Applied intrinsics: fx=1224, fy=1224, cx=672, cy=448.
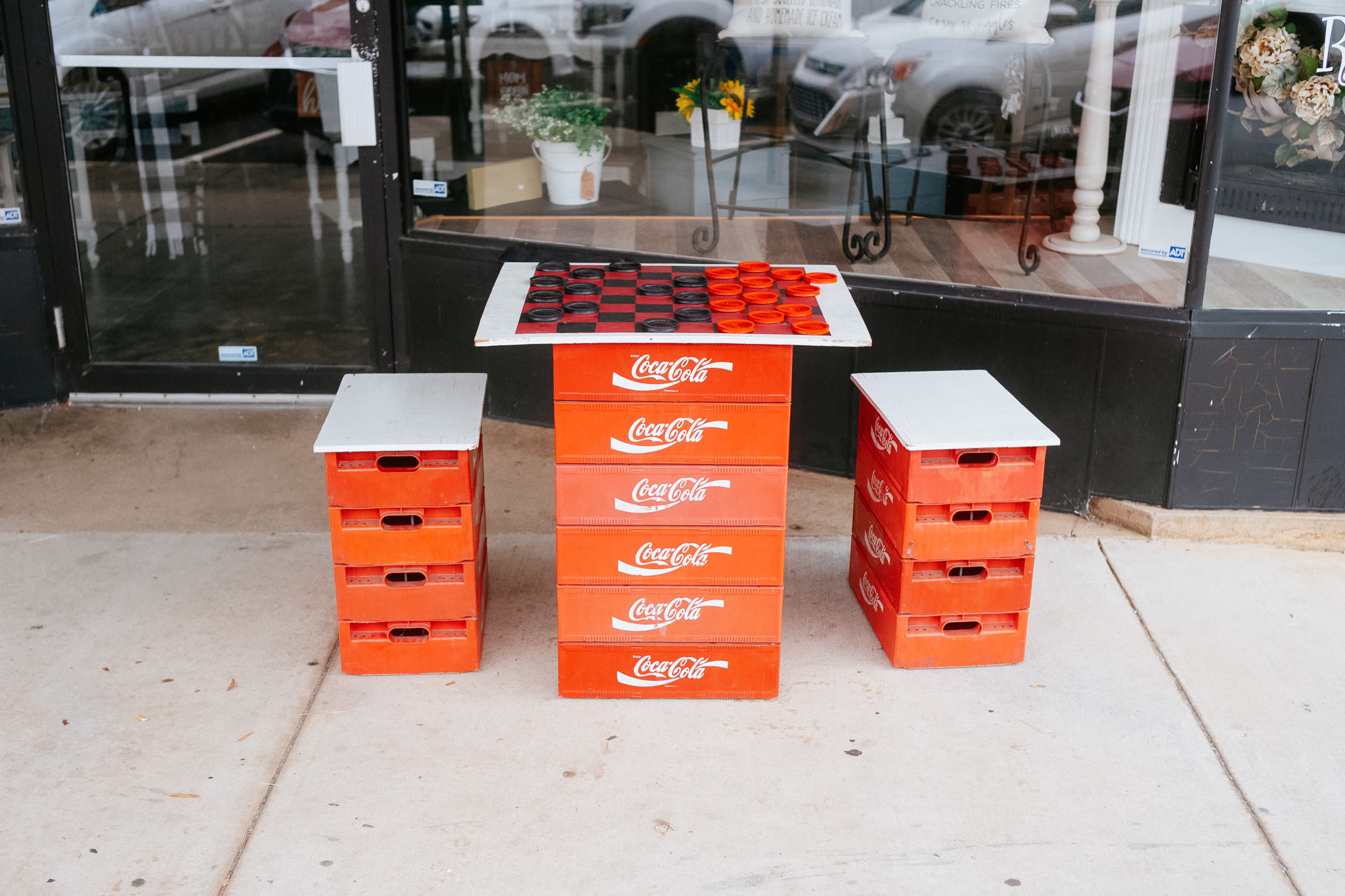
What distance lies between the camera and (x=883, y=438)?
3.89 m

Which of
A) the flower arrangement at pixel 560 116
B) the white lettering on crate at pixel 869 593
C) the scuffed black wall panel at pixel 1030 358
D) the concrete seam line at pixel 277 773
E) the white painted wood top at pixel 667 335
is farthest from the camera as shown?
the flower arrangement at pixel 560 116

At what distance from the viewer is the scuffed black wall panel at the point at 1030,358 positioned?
459 cm

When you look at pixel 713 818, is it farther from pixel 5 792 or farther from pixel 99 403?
pixel 99 403

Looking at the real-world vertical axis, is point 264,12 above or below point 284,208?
above

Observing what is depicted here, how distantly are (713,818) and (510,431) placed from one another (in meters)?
2.79

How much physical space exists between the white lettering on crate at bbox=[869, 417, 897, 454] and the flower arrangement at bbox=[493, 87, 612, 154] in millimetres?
2168

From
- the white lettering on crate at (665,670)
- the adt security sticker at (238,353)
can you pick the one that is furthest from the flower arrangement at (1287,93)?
the adt security sticker at (238,353)

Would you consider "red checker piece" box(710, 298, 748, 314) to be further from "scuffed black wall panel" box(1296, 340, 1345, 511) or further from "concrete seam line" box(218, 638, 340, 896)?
"scuffed black wall panel" box(1296, 340, 1345, 511)

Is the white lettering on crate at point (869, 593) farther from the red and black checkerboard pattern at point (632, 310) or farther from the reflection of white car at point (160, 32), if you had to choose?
the reflection of white car at point (160, 32)

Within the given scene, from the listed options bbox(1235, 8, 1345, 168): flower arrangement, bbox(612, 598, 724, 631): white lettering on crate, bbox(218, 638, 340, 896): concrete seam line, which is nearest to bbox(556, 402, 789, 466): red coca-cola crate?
bbox(612, 598, 724, 631): white lettering on crate

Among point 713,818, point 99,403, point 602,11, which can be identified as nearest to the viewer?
point 713,818

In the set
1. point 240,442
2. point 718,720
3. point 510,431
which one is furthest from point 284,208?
point 718,720

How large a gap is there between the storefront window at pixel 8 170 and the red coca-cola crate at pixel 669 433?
3.42m

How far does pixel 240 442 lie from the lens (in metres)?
5.37
